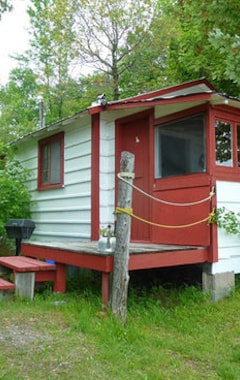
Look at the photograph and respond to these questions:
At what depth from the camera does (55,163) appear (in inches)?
306

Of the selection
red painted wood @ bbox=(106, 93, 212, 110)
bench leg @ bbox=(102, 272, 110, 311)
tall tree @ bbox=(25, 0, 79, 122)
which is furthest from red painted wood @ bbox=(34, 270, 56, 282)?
tall tree @ bbox=(25, 0, 79, 122)

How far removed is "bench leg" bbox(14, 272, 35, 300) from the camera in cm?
468

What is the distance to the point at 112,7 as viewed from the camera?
54.9 ft

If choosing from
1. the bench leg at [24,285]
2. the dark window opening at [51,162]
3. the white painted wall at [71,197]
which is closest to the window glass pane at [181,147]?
the white painted wall at [71,197]

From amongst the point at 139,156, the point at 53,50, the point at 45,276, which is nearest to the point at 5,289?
the point at 45,276

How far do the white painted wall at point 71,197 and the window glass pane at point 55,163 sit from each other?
0.26m

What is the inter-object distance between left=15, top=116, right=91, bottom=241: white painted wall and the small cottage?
0.02 metres

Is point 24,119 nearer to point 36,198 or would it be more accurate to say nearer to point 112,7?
point 112,7

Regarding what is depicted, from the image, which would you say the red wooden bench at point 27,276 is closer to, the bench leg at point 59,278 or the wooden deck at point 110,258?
the bench leg at point 59,278

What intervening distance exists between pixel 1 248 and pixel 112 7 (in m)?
12.8

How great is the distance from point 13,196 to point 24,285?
3.81 metres

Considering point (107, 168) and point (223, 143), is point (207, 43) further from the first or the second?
point (223, 143)

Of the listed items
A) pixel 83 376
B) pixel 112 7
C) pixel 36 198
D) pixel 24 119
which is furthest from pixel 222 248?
pixel 24 119

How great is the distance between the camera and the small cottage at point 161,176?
4883mm
